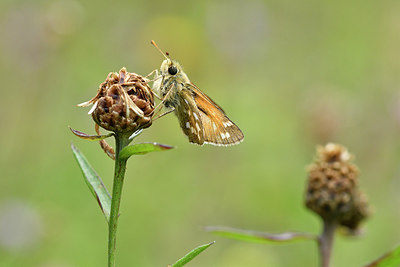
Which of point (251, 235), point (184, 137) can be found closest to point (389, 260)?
point (251, 235)

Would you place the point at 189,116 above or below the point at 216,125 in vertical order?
above

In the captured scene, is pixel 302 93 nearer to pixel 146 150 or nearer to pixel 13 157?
pixel 13 157

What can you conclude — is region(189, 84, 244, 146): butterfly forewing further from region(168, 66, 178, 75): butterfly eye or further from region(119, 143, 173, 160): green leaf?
region(119, 143, 173, 160): green leaf

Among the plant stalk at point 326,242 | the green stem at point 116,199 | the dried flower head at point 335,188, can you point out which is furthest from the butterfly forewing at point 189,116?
the green stem at point 116,199

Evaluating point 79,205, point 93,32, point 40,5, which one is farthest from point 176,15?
point 79,205

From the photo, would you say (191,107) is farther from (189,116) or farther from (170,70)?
(170,70)

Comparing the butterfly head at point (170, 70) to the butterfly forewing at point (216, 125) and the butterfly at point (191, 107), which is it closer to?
the butterfly at point (191, 107)

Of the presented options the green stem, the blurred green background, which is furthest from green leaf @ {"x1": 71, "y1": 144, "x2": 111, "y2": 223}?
the blurred green background
